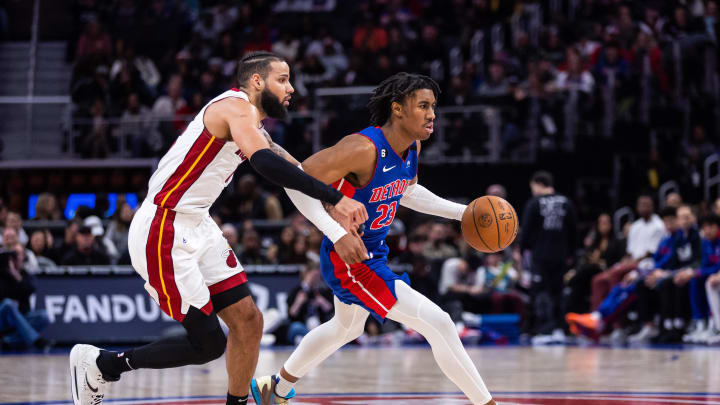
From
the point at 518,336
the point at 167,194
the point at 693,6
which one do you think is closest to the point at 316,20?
the point at 693,6

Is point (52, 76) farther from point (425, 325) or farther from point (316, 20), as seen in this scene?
point (425, 325)

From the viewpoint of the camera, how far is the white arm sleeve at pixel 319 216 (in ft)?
16.1

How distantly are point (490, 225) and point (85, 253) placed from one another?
309 inches

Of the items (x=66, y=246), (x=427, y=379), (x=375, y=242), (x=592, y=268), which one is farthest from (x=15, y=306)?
(x=375, y=242)

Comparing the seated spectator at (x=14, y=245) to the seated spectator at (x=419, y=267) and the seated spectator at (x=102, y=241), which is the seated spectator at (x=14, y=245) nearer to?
the seated spectator at (x=102, y=241)

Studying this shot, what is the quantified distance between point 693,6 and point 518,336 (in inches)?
A: 274

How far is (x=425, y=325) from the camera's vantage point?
5.35 metres

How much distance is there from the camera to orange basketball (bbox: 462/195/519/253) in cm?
571

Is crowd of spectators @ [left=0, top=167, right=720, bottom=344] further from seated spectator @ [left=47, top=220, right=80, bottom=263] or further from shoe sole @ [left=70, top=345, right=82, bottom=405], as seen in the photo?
shoe sole @ [left=70, top=345, right=82, bottom=405]

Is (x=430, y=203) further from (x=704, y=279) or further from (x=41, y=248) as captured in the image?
(x=41, y=248)

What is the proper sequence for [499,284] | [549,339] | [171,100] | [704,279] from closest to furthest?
[704,279]
[549,339]
[499,284]
[171,100]

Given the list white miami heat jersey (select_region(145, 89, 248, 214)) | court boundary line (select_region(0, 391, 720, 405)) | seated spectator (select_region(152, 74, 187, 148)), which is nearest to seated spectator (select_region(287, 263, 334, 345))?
court boundary line (select_region(0, 391, 720, 405))

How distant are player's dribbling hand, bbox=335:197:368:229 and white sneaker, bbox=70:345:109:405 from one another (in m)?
1.74

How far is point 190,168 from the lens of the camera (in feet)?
17.2
